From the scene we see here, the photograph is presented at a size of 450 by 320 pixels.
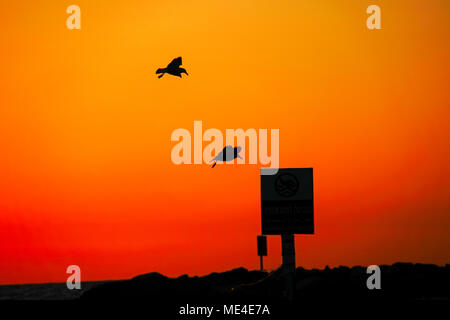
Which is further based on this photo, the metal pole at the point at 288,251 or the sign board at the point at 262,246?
the sign board at the point at 262,246

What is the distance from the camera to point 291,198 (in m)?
11.0

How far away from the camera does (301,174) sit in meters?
11.0

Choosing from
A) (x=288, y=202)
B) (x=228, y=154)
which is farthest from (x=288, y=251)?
(x=228, y=154)

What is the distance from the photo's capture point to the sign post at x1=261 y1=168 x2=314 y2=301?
11.0 meters

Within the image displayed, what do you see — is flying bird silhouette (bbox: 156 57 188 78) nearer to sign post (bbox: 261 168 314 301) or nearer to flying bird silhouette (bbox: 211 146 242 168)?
flying bird silhouette (bbox: 211 146 242 168)

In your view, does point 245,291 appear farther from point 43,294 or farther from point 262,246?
point 43,294

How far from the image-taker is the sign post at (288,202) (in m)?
11.0

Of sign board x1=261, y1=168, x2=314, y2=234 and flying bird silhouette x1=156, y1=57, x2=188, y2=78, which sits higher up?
flying bird silhouette x1=156, y1=57, x2=188, y2=78
